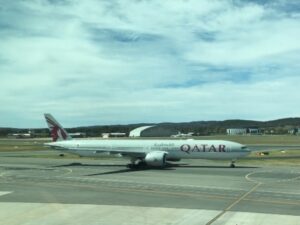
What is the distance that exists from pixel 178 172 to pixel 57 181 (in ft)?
44.3

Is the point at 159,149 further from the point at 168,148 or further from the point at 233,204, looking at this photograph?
the point at 233,204

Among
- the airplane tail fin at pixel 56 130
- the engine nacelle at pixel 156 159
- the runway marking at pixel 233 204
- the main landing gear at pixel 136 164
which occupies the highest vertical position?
the airplane tail fin at pixel 56 130

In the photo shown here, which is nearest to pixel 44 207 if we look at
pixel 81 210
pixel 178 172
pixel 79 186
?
pixel 81 210

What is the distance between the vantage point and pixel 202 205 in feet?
92.5

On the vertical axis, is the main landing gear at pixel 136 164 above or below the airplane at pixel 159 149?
below

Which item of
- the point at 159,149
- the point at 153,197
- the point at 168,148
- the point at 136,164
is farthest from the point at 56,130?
the point at 153,197

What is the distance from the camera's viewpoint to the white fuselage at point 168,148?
57.0m

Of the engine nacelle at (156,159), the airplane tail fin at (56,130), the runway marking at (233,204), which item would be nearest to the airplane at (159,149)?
the engine nacelle at (156,159)

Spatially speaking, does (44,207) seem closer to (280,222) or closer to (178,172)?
(280,222)

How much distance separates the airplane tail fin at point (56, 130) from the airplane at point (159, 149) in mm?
2722

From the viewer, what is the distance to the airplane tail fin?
67.6 metres

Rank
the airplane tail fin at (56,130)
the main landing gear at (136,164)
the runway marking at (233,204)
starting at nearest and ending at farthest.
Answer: the runway marking at (233,204) < the main landing gear at (136,164) < the airplane tail fin at (56,130)

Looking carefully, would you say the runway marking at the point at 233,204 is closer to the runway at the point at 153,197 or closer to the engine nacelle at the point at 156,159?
the runway at the point at 153,197

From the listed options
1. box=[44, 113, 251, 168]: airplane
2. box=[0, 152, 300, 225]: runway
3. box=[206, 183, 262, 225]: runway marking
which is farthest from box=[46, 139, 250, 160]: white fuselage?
box=[206, 183, 262, 225]: runway marking
